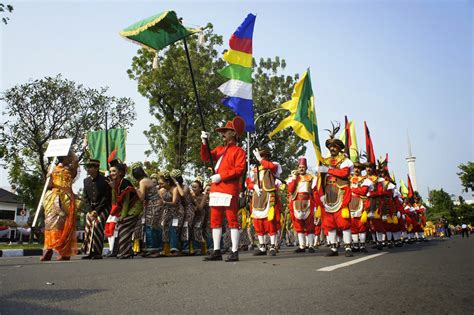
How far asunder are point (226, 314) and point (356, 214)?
27.8 feet

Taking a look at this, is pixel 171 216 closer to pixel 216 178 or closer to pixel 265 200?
pixel 265 200

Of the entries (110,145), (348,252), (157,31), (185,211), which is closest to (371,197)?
(348,252)

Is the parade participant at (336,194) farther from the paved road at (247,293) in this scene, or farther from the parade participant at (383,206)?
the parade participant at (383,206)

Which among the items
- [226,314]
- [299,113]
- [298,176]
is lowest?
[226,314]

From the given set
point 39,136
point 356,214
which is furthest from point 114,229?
point 39,136

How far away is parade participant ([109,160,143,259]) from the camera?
8633 millimetres

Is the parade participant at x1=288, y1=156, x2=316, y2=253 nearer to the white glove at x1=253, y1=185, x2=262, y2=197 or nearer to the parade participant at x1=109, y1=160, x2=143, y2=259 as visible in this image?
the white glove at x1=253, y1=185, x2=262, y2=197

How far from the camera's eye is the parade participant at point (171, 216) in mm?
9875

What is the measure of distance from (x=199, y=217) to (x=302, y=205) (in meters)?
2.48

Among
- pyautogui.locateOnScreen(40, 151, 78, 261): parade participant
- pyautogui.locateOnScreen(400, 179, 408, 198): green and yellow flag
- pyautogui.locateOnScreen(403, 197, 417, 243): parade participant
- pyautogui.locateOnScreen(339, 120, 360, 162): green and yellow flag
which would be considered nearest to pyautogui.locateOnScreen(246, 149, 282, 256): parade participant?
pyautogui.locateOnScreen(40, 151, 78, 261): parade participant

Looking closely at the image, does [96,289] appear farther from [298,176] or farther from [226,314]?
[298,176]

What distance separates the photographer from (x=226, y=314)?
8.56 feet

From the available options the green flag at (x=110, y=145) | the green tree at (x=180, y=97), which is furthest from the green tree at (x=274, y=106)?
the green flag at (x=110, y=145)

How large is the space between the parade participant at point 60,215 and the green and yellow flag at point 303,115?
4199mm
